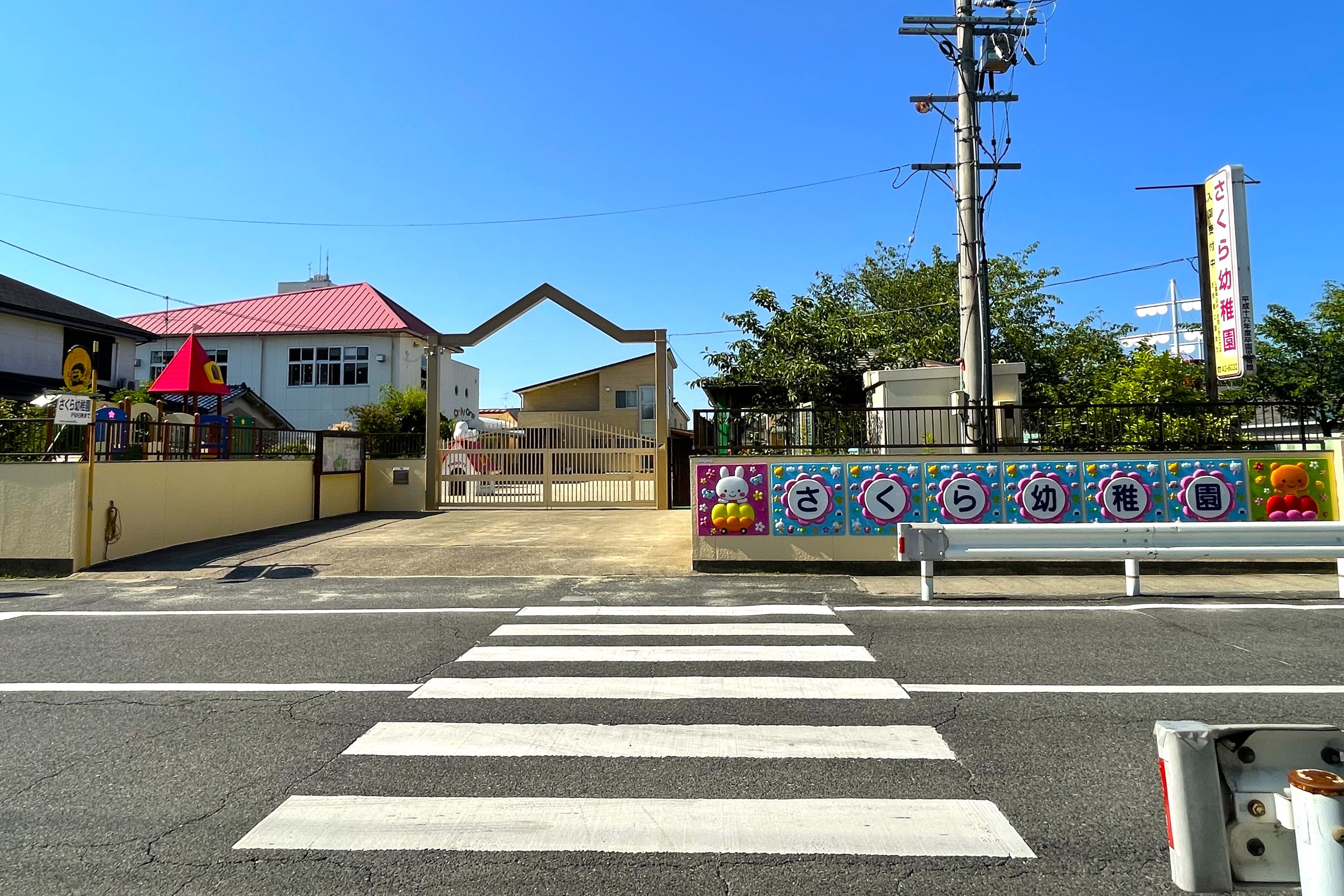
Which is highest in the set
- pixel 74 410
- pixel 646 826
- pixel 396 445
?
pixel 74 410

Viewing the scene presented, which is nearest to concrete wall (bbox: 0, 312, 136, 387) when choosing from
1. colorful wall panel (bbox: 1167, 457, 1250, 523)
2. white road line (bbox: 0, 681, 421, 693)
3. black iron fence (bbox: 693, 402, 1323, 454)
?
white road line (bbox: 0, 681, 421, 693)

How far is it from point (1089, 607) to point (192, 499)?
14.6 meters

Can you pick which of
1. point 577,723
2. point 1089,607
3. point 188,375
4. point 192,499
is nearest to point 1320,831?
point 577,723

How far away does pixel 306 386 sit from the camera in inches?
1622

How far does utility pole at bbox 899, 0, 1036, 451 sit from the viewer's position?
39.7 feet

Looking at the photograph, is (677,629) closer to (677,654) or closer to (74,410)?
(677,654)

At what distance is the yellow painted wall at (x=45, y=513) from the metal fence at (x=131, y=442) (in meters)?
0.30

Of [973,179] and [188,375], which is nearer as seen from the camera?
[973,179]

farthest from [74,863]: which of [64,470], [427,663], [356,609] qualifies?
[64,470]

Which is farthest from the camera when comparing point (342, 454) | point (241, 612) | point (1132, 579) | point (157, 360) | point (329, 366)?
point (157, 360)

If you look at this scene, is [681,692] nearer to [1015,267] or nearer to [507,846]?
[507,846]

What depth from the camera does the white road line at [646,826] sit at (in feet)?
10.5

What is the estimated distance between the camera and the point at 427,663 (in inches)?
246

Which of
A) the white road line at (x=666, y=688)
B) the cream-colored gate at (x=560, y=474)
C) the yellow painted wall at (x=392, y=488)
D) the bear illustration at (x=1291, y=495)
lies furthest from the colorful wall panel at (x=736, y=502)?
the yellow painted wall at (x=392, y=488)
